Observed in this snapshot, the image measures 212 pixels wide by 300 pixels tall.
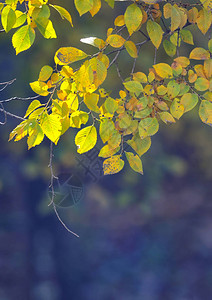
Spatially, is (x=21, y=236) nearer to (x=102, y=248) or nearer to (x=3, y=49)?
(x=102, y=248)

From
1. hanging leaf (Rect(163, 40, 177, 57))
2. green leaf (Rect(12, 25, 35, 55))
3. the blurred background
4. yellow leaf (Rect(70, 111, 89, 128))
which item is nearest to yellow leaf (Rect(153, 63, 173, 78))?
hanging leaf (Rect(163, 40, 177, 57))

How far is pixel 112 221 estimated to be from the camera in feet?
14.5

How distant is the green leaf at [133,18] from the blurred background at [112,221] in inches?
92.9

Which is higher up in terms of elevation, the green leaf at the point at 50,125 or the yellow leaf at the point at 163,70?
the yellow leaf at the point at 163,70

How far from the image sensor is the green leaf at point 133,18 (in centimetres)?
A: 116

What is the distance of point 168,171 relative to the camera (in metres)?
4.31

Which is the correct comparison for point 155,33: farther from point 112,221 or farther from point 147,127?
point 112,221

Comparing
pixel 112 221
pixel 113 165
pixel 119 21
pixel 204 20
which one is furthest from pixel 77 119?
pixel 112 221

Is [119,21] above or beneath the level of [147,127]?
above

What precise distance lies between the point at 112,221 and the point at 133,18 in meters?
3.38

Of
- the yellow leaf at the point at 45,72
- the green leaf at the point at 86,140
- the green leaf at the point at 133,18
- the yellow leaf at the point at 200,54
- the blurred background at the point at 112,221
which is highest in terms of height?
the green leaf at the point at 133,18

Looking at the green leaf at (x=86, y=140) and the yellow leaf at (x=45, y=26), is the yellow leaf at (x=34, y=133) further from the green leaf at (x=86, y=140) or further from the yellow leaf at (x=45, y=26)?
the yellow leaf at (x=45, y=26)

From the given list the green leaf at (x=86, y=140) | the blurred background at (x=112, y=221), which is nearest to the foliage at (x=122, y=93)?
the green leaf at (x=86, y=140)

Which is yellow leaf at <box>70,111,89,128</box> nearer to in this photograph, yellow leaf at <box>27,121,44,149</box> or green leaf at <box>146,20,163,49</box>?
yellow leaf at <box>27,121,44,149</box>
